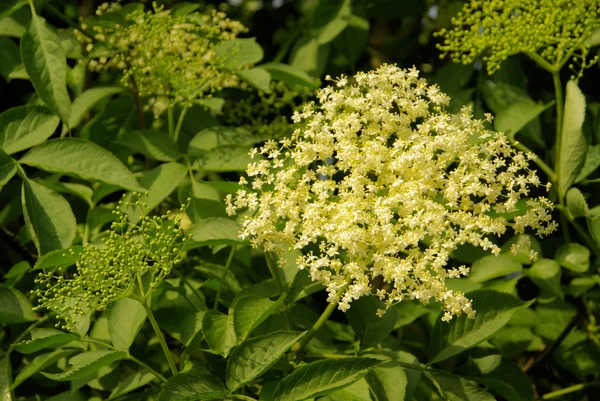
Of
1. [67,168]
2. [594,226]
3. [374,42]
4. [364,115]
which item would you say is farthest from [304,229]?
[374,42]

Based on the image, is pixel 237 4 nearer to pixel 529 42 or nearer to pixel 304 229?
pixel 529 42

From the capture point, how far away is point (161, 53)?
8.24 ft

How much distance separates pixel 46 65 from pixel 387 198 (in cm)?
107

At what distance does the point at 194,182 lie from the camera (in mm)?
2289

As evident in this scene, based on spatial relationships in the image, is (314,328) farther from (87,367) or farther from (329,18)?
(329,18)

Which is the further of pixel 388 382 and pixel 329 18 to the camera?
pixel 329 18

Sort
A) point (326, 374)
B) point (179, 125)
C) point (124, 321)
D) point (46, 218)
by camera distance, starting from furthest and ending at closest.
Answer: point (179, 125)
point (46, 218)
point (124, 321)
point (326, 374)

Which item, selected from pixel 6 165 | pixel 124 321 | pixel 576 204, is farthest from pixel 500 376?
pixel 6 165

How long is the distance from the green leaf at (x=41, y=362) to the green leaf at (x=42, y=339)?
0.16 metres

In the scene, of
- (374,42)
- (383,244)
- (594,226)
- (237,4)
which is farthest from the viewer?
(237,4)

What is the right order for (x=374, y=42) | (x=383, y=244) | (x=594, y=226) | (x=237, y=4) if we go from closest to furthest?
1. (x=383, y=244)
2. (x=594, y=226)
3. (x=374, y=42)
4. (x=237, y=4)

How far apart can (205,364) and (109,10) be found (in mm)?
1344

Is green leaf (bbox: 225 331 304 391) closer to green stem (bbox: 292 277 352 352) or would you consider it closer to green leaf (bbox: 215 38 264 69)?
green stem (bbox: 292 277 352 352)

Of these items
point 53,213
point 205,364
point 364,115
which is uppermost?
point 364,115
